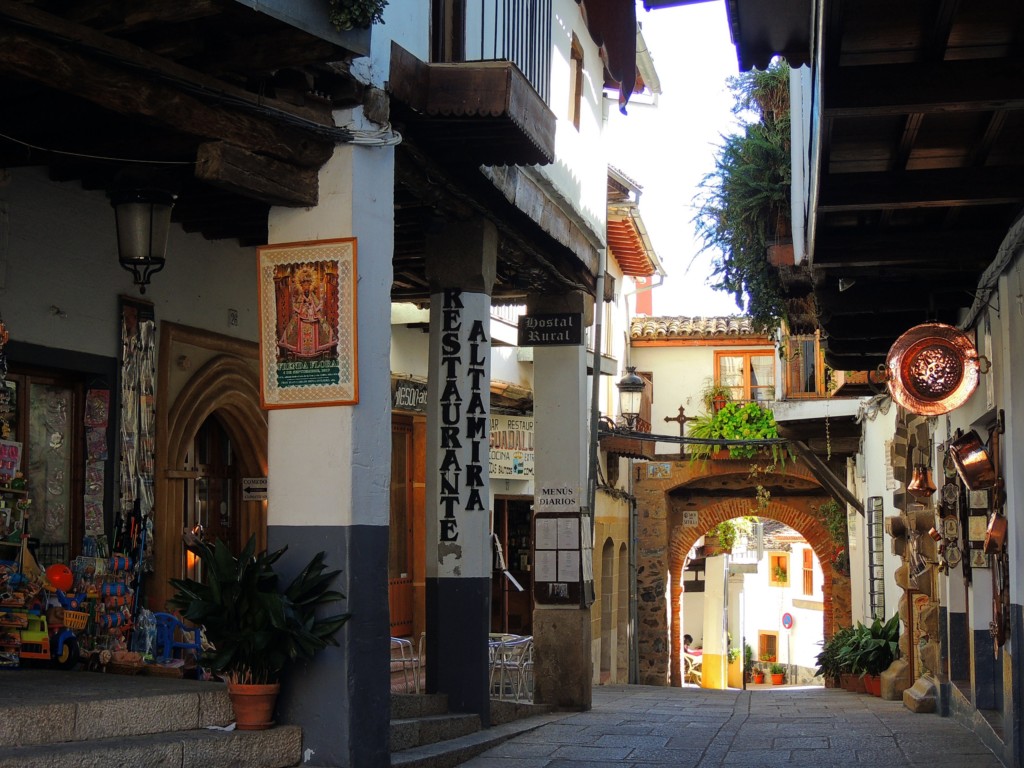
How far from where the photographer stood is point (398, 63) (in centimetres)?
776

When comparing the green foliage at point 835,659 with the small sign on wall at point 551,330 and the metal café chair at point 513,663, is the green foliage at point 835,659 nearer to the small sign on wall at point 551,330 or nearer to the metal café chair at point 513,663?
the metal café chair at point 513,663

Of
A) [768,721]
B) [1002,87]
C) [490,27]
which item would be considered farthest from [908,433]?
[1002,87]

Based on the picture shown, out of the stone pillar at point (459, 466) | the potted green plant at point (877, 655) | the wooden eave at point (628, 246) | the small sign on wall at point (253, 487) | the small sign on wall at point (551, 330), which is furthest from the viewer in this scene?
the wooden eave at point (628, 246)

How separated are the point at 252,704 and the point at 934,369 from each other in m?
5.07

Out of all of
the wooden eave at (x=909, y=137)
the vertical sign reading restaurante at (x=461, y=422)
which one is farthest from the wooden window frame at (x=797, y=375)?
the vertical sign reading restaurante at (x=461, y=422)

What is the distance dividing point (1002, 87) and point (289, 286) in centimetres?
369

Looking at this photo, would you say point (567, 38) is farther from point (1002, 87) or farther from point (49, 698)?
point (49, 698)

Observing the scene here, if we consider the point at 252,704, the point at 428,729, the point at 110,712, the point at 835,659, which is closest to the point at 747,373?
the point at 835,659

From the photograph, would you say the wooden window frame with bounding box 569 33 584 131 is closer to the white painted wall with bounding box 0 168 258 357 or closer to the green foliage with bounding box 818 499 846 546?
the white painted wall with bounding box 0 168 258 357

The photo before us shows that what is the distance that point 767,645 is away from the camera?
171 ft

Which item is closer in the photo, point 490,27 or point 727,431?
point 490,27

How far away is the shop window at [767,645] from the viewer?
51562 millimetres

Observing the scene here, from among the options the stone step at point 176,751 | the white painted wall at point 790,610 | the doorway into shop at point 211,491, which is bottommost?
the white painted wall at point 790,610

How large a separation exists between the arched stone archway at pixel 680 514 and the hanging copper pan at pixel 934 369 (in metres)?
17.7
